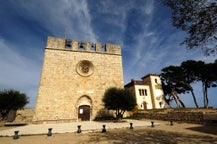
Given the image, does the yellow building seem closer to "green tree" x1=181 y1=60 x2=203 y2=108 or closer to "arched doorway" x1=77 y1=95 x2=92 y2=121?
"green tree" x1=181 y1=60 x2=203 y2=108

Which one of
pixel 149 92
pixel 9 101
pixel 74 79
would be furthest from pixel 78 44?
pixel 149 92

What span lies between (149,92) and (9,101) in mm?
24683

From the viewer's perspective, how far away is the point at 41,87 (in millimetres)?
13953

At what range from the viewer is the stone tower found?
544 inches

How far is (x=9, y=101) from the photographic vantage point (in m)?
14.0

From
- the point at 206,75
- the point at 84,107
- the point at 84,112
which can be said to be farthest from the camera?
the point at 206,75

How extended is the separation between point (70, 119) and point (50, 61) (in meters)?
7.63

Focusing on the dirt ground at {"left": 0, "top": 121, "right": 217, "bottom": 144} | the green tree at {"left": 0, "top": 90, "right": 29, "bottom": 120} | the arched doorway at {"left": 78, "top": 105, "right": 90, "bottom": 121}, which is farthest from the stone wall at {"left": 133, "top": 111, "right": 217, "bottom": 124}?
the green tree at {"left": 0, "top": 90, "right": 29, "bottom": 120}

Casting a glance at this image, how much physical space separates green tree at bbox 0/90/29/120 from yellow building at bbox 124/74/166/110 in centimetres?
1974

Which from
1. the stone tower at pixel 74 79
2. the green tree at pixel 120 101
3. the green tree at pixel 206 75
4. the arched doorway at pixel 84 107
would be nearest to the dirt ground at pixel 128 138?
the green tree at pixel 120 101

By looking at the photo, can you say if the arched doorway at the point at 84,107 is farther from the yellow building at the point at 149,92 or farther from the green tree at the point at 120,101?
the yellow building at the point at 149,92

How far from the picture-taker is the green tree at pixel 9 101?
1379 cm

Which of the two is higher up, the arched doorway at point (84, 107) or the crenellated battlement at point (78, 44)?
the crenellated battlement at point (78, 44)

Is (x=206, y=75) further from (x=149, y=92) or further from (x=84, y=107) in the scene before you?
(x=84, y=107)
